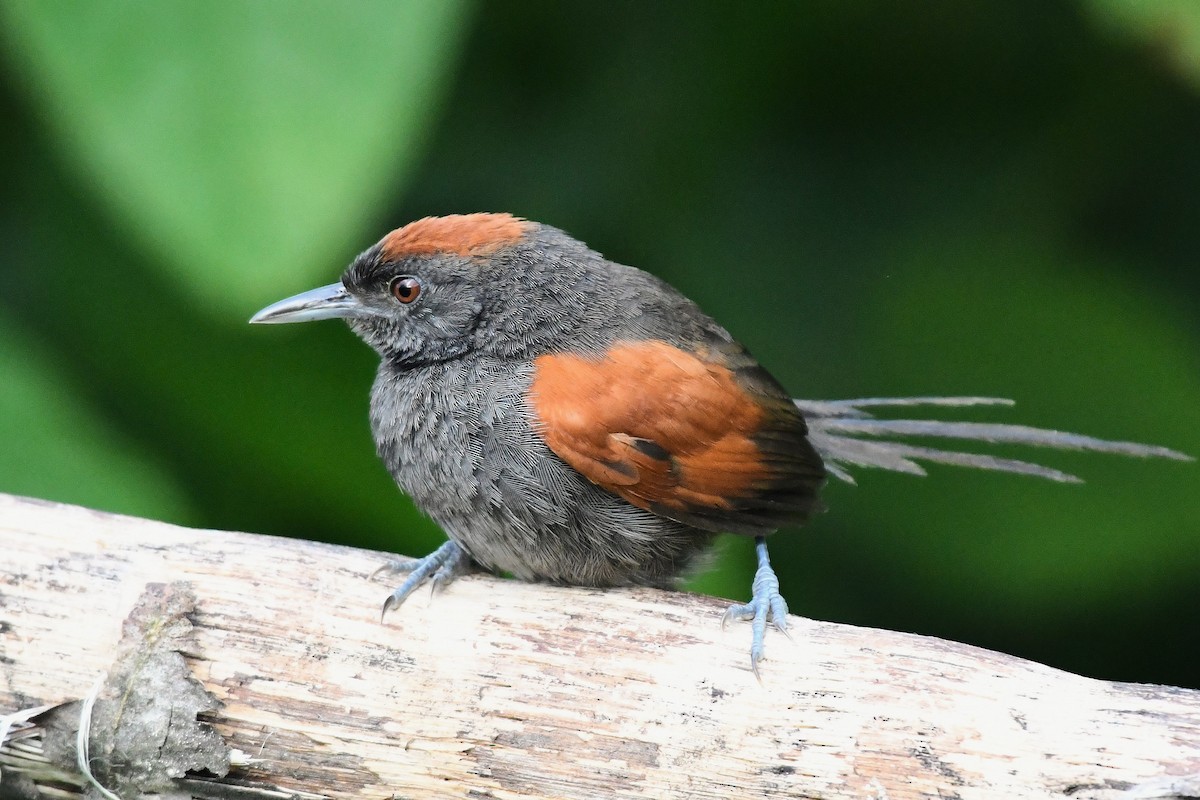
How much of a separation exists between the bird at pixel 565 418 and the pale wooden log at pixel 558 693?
0.14 meters

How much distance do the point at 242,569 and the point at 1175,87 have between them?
3279 mm

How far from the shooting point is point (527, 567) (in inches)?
114

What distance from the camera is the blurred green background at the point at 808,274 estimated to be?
3.71 m

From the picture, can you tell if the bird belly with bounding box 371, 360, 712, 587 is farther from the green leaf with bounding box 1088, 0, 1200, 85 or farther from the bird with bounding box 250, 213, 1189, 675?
the green leaf with bounding box 1088, 0, 1200, 85

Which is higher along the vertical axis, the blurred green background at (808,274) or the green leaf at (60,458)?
the blurred green background at (808,274)

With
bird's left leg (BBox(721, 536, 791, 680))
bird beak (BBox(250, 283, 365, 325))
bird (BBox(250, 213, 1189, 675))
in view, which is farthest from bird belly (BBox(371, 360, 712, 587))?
bird beak (BBox(250, 283, 365, 325))

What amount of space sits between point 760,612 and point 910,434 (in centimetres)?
111

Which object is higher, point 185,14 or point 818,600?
point 185,14

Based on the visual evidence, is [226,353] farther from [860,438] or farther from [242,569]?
[860,438]

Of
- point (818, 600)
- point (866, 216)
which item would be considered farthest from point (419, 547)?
point (866, 216)

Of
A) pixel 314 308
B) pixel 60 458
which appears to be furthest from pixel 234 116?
pixel 60 458

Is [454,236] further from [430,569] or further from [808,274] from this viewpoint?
[808,274]

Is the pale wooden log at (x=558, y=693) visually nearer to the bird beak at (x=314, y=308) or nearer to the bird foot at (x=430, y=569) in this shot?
the bird foot at (x=430, y=569)

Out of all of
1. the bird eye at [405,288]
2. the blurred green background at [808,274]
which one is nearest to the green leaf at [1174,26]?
the blurred green background at [808,274]
